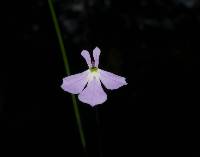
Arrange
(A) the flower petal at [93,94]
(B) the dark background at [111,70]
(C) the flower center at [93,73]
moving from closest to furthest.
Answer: (A) the flower petal at [93,94], (C) the flower center at [93,73], (B) the dark background at [111,70]

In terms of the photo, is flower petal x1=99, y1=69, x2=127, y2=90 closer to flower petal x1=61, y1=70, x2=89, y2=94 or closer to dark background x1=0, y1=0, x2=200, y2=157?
flower petal x1=61, y1=70, x2=89, y2=94

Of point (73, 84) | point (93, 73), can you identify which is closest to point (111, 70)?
point (93, 73)

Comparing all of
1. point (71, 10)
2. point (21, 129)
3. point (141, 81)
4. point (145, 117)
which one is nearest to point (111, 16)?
point (71, 10)

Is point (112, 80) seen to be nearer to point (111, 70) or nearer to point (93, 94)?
point (93, 94)

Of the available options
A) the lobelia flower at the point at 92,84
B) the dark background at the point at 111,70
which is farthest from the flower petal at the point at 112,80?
the dark background at the point at 111,70

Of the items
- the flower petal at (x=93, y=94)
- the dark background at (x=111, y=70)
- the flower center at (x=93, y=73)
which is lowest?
the flower petal at (x=93, y=94)

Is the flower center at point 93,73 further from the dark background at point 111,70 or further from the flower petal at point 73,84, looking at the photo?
the dark background at point 111,70

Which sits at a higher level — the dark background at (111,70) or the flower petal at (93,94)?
the dark background at (111,70)

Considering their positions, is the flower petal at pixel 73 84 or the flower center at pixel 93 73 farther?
the flower center at pixel 93 73
